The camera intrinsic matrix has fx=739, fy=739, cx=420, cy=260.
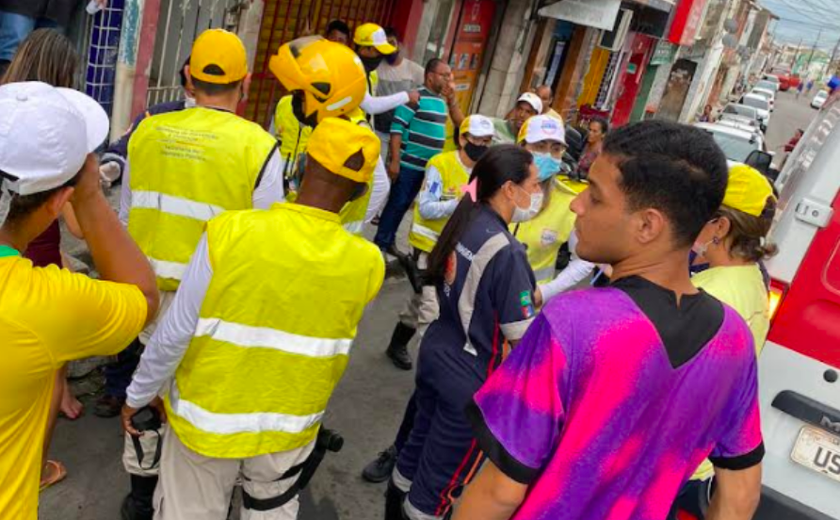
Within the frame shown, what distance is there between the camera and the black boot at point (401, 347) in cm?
513

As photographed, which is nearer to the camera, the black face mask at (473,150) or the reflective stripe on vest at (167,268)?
the reflective stripe on vest at (167,268)

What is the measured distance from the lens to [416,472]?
124 inches

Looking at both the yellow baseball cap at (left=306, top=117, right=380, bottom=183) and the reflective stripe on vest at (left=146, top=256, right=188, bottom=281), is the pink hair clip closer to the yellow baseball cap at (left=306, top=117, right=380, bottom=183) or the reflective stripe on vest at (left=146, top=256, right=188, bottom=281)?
the yellow baseball cap at (left=306, top=117, right=380, bottom=183)

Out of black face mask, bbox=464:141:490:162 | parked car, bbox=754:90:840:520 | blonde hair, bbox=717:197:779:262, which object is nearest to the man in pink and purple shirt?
blonde hair, bbox=717:197:779:262

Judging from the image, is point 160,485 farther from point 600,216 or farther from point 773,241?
point 773,241

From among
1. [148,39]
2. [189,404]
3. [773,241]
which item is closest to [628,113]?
[148,39]

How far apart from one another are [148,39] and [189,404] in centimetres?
470

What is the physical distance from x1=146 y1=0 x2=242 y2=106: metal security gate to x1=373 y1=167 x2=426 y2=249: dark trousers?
2.25 meters

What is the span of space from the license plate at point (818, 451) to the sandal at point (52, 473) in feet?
10.5

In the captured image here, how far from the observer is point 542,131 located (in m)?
4.87

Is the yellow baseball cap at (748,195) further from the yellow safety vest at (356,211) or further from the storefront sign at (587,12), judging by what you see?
the storefront sign at (587,12)

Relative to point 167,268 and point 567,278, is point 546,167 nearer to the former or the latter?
point 567,278

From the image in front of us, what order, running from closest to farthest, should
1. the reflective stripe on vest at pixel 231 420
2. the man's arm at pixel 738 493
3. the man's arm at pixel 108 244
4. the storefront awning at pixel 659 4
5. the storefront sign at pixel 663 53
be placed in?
the man's arm at pixel 108 244 → the man's arm at pixel 738 493 → the reflective stripe on vest at pixel 231 420 → the storefront awning at pixel 659 4 → the storefront sign at pixel 663 53

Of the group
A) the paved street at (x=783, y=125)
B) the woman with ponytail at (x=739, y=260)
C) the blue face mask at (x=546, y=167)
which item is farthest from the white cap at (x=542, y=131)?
the paved street at (x=783, y=125)
